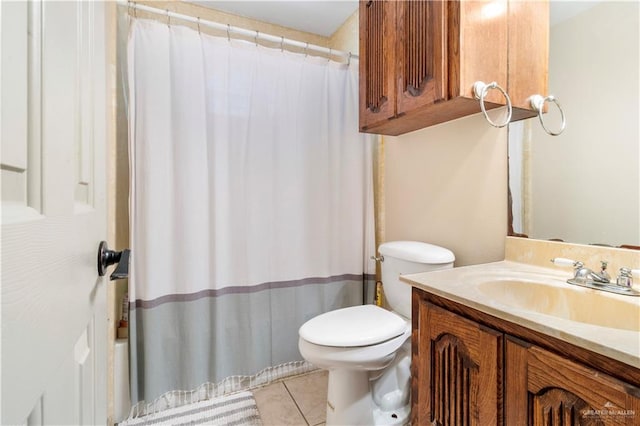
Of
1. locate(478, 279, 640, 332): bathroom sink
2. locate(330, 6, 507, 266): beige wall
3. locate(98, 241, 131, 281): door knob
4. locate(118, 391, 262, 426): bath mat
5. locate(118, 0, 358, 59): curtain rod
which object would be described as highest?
locate(118, 0, 358, 59): curtain rod

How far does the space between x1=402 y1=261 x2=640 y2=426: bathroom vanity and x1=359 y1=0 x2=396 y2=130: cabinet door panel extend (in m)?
0.79

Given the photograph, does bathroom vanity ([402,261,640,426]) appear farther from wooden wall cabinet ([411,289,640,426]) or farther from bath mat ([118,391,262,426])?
bath mat ([118,391,262,426])

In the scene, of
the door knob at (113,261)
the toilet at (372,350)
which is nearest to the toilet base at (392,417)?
the toilet at (372,350)

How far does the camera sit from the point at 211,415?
1388 millimetres

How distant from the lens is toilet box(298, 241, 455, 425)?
1.11 meters

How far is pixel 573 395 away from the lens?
0.57 m

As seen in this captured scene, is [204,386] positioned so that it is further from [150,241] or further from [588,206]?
[588,206]

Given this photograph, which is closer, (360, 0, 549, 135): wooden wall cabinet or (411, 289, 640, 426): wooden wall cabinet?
(411, 289, 640, 426): wooden wall cabinet

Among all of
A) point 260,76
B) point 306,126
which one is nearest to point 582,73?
point 306,126

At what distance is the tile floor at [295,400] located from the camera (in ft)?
4.49

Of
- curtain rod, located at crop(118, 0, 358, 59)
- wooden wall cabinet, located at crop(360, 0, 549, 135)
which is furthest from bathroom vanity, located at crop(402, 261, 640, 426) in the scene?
curtain rod, located at crop(118, 0, 358, 59)

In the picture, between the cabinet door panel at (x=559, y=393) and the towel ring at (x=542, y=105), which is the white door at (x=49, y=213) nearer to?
the cabinet door panel at (x=559, y=393)

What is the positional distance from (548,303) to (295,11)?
202 cm

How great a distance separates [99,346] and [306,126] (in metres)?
1.38
